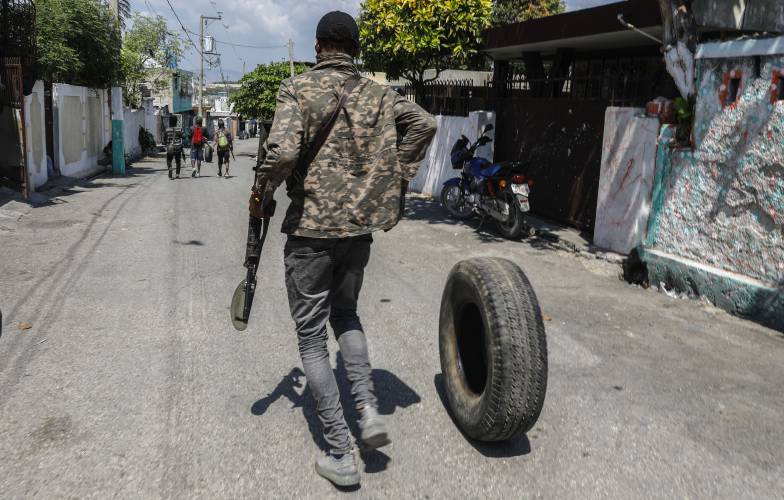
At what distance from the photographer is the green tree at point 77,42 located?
15906 mm

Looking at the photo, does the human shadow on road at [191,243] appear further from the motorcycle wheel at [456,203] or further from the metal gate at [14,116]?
the metal gate at [14,116]

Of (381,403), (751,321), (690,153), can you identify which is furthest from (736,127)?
(381,403)

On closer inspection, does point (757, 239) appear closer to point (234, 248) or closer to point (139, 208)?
point (234, 248)

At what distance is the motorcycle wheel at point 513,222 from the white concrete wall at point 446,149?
10.3 feet

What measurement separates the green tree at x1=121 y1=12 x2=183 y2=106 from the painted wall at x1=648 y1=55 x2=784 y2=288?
27904 mm

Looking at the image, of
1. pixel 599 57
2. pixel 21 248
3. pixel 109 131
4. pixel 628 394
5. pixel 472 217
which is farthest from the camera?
pixel 109 131

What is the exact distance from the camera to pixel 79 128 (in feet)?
62.4

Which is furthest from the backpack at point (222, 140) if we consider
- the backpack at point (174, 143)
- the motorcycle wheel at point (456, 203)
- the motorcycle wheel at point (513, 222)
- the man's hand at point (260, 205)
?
the man's hand at point (260, 205)

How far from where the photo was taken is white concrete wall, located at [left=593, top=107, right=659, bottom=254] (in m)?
7.53

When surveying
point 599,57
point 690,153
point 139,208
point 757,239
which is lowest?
point 139,208

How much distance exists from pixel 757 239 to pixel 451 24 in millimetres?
7703

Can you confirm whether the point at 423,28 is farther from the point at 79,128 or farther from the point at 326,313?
the point at 79,128

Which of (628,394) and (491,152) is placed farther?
(491,152)

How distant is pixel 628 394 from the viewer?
13.2 ft
